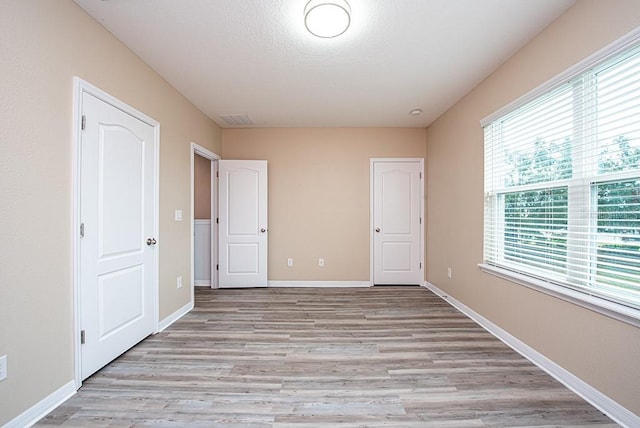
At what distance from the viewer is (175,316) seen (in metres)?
2.91

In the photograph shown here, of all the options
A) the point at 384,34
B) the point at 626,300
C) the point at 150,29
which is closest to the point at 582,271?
the point at 626,300

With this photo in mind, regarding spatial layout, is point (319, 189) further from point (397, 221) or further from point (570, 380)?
point (570, 380)

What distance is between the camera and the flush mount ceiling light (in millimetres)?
1680

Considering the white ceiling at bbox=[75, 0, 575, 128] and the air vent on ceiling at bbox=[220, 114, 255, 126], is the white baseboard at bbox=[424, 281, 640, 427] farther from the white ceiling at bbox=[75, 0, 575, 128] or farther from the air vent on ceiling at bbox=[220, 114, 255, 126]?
the air vent on ceiling at bbox=[220, 114, 255, 126]

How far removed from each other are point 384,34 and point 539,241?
2027 mm

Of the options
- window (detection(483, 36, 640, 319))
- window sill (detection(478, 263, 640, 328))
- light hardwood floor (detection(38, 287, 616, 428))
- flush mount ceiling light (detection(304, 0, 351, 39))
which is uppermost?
flush mount ceiling light (detection(304, 0, 351, 39))

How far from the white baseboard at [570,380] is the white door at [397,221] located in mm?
1545

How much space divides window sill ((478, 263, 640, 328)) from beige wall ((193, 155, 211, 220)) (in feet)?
13.4

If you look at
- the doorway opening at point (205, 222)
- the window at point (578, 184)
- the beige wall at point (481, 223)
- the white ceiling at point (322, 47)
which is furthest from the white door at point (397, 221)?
the doorway opening at point (205, 222)

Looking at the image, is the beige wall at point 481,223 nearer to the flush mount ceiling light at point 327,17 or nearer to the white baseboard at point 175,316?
the flush mount ceiling light at point 327,17

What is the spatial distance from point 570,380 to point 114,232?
3401 mm

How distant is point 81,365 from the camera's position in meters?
1.77

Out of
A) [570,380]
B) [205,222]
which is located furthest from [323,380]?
[205,222]

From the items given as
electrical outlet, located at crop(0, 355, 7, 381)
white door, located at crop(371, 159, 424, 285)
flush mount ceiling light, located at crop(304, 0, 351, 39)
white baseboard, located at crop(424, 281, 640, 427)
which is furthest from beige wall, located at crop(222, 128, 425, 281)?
electrical outlet, located at crop(0, 355, 7, 381)
